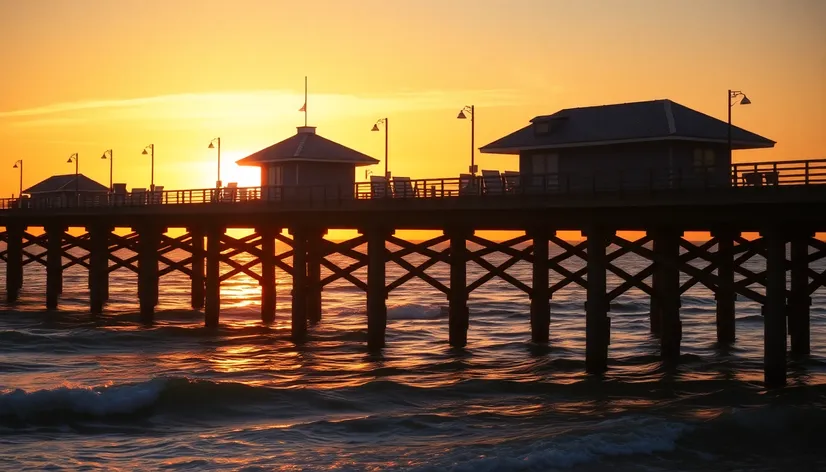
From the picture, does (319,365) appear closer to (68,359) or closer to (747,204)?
(68,359)

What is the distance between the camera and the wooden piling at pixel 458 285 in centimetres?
3381

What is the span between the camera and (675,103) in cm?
3200

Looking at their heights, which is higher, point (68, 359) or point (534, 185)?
point (534, 185)

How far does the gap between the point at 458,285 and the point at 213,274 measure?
11663 mm

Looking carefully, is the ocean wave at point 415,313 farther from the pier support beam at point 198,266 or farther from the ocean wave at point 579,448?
the ocean wave at point 579,448

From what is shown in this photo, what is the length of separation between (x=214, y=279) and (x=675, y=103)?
63.2 ft

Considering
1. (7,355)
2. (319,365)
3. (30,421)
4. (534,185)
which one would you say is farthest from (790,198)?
(7,355)

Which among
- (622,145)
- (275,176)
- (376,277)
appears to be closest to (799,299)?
(622,145)

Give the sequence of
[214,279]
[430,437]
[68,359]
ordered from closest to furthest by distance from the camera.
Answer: [430,437] < [68,359] < [214,279]

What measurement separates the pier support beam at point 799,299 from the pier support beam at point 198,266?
21927 mm

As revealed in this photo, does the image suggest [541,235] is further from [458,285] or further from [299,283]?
[299,283]

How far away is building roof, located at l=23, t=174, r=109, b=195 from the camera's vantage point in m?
63.0

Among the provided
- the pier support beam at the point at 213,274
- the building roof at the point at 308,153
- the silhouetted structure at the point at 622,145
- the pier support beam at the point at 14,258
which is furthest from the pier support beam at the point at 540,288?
the pier support beam at the point at 14,258

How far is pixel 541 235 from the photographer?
1272 inches
